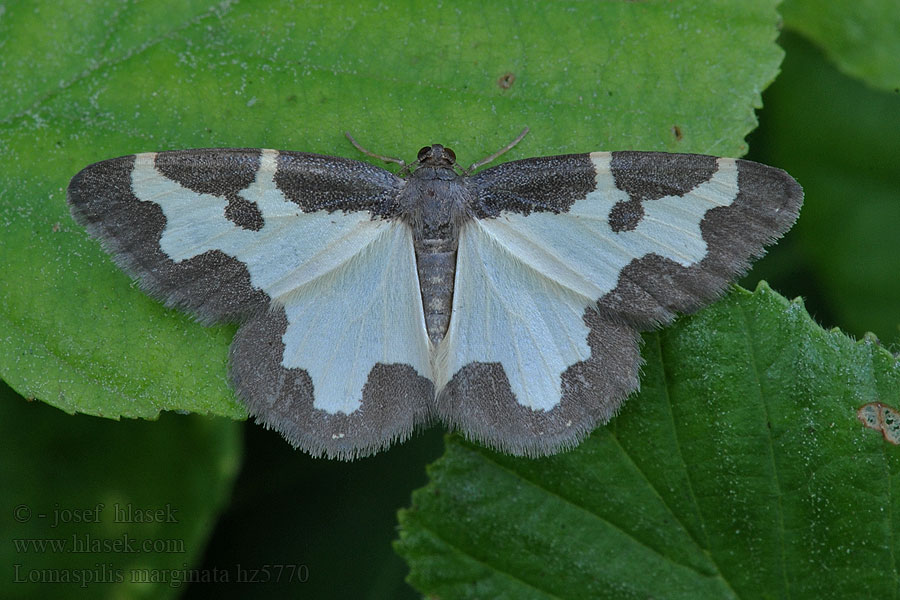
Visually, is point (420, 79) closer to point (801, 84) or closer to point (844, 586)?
point (801, 84)

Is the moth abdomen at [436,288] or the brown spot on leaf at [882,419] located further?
the moth abdomen at [436,288]

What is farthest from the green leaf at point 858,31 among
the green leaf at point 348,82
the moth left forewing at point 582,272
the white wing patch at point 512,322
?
the white wing patch at point 512,322

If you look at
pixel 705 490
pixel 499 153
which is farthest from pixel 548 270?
pixel 705 490

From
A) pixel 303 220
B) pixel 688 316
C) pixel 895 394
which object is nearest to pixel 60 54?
pixel 303 220

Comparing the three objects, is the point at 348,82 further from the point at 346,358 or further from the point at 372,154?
the point at 346,358

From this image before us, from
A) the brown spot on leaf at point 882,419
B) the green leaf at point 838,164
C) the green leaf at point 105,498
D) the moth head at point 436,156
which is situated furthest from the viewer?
the green leaf at point 838,164

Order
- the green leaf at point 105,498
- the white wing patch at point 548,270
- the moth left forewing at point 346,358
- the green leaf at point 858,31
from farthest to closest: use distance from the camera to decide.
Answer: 1. the green leaf at point 105,498
2. the green leaf at point 858,31
3. the moth left forewing at point 346,358
4. the white wing patch at point 548,270

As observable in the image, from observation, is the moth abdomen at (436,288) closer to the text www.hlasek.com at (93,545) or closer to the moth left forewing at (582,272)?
the moth left forewing at (582,272)
